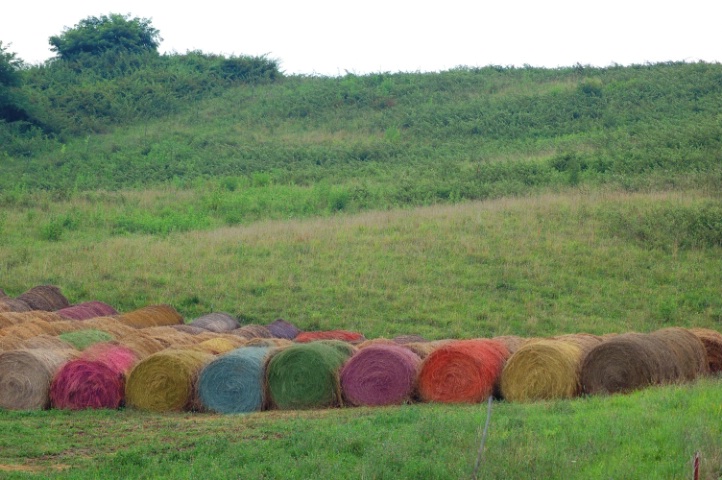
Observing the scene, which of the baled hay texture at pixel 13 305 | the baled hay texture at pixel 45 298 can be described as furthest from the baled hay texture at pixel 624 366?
the baled hay texture at pixel 45 298

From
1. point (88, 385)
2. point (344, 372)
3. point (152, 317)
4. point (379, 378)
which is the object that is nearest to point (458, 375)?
point (379, 378)

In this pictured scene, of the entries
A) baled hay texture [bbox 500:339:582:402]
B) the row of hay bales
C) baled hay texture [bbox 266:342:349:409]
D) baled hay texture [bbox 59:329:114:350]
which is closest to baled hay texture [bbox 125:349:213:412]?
the row of hay bales

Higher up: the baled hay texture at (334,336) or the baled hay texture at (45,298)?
the baled hay texture at (45,298)

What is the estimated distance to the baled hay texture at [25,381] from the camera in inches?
590

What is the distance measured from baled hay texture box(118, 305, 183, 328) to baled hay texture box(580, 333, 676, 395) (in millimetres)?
10592

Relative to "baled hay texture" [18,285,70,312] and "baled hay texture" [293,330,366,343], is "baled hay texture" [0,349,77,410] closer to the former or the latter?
"baled hay texture" [293,330,366,343]

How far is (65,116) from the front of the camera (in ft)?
174

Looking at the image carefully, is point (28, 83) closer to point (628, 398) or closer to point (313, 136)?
point (313, 136)

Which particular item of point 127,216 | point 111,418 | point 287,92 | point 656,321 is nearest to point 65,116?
point 287,92

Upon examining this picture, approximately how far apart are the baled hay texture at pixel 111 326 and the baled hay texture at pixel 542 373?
25.4ft

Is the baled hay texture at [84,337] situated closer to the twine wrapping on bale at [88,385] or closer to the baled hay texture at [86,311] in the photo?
the twine wrapping on bale at [88,385]

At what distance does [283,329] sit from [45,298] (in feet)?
18.8

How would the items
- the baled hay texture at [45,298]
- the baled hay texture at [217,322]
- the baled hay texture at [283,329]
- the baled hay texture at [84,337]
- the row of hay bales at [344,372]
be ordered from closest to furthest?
the row of hay bales at [344,372], the baled hay texture at [84,337], the baled hay texture at [217,322], the baled hay texture at [283,329], the baled hay texture at [45,298]

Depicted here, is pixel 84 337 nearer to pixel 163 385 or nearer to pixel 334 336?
pixel 163 385
